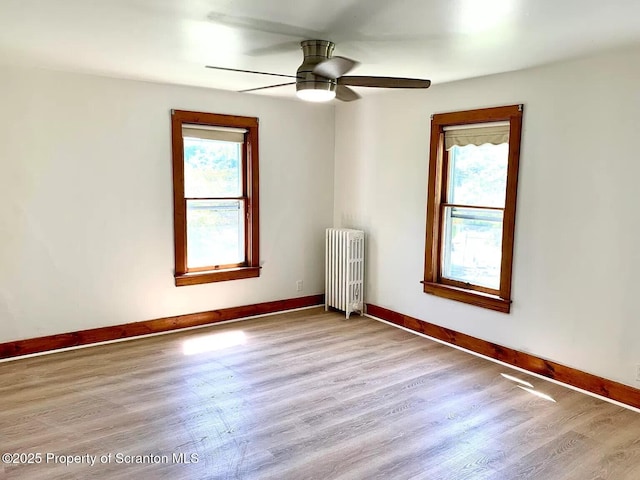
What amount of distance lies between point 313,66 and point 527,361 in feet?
9.57

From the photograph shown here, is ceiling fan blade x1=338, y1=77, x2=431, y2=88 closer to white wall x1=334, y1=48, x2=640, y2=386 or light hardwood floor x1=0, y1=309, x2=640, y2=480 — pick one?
white wall x1=334, y1=48, x2=640, y2=386

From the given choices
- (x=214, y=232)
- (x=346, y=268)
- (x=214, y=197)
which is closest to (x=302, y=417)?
(x=346, y=268)

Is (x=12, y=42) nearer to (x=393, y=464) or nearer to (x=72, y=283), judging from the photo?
(x=72, y=283)

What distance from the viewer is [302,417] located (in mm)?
3191

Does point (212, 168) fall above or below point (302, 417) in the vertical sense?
above

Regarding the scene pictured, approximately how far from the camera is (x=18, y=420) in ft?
10.2

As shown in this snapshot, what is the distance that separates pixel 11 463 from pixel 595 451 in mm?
3321

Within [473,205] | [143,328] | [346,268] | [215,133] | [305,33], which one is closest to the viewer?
[305,33]

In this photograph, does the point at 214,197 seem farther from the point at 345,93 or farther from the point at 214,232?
the point at 345,93

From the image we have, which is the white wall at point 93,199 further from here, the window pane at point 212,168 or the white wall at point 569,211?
the white wall at point 569,211

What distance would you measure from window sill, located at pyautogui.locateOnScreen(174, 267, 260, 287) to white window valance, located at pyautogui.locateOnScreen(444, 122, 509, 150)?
2.50 meters

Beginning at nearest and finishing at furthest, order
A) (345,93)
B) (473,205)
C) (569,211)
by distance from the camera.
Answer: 1. (345,93)
2. (569,211)
3. (473,205)

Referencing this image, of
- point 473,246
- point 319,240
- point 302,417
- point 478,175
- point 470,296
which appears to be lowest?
point 302,417

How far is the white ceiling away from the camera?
8.25ft
